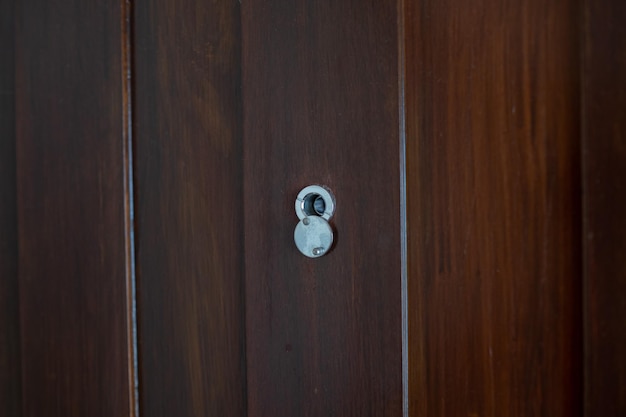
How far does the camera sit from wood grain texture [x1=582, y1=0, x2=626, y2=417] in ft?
1.60

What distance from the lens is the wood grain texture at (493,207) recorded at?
0.51 m

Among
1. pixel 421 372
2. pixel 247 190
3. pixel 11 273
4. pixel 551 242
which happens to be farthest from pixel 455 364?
pixel 11 273

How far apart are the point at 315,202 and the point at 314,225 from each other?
1.2 inches

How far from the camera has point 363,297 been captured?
1.84 ft

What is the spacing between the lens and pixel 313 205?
59 cm

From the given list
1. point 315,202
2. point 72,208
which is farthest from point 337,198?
point 72,208

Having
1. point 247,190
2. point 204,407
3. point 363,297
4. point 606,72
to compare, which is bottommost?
point 204,407

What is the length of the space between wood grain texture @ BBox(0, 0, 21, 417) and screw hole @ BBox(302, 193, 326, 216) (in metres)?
0.38

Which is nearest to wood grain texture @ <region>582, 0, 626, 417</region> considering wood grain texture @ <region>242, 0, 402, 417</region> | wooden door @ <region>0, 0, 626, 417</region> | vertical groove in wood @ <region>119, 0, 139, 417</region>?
wooden door @ <region>0, 0, 626, 417</region>

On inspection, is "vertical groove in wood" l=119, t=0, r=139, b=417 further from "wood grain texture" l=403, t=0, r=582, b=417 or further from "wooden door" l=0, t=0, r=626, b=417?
"wood grain texture" l=403, t=0, r=582, b=417

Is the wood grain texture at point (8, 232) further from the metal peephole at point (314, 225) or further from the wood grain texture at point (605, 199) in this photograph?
the wood grain texture at point (605, 199)

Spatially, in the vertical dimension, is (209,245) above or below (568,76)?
below

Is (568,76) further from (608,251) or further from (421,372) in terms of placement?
(421,372)

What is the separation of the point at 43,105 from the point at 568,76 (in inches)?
23.5
